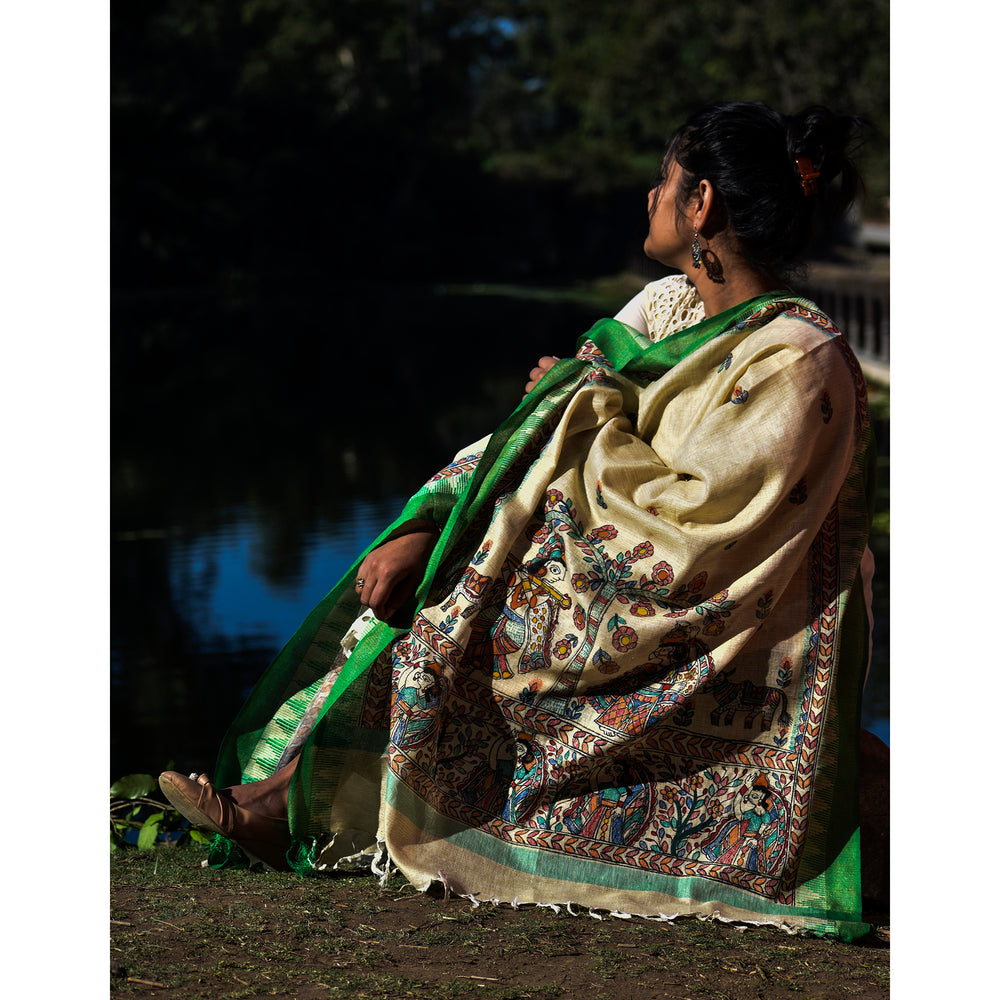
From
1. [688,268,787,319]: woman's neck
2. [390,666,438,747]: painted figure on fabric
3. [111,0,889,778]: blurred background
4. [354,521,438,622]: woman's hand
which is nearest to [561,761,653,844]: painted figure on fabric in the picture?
[390,666,438,747]: painted figure on fabric

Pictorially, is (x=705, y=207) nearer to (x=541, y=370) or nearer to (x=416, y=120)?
(x=541, y=370)

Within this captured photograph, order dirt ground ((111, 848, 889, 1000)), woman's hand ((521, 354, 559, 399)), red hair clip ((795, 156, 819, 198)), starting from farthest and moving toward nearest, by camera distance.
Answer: woman's hand ((521, 354, 559, 399)) → red hair clip ((795, 156, 819, 198)) → dirt ground ((111, 848, 889, 1000))

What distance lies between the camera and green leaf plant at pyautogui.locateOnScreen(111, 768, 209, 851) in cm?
220

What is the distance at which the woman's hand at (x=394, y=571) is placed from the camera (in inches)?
72.6

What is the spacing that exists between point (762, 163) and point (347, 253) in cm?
2537

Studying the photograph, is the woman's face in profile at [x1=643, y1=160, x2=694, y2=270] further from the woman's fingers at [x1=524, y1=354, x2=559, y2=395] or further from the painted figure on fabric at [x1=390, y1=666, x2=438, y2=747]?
the painted figure on fabric at [x1=390, y1=666, x2=438, y2=747]

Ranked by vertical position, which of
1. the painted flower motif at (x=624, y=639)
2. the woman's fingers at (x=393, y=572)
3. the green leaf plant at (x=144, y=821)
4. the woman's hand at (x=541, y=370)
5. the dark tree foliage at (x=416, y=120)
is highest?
the dark tree foliage at (x=416, y=120)

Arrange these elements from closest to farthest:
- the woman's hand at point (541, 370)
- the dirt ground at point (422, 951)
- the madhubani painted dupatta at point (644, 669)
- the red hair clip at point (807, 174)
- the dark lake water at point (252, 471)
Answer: the dirt ground at point (422, 951) < the madhubani painted dupatta at point (644, 669) < the red hair clip at point (807, 174) < the woman's hand at point (541, 370) < the dark lake water at point (252, 471)

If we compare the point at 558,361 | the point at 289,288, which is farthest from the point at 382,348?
the point at 558,361

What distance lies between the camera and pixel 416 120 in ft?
94.7

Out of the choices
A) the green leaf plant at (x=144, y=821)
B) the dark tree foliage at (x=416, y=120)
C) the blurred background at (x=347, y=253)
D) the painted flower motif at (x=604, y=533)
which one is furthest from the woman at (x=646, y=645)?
the dark tree foliage at (x=416, y=120)

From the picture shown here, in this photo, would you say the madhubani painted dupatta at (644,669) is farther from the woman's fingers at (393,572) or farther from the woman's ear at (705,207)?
the woman's ear at (705,207)

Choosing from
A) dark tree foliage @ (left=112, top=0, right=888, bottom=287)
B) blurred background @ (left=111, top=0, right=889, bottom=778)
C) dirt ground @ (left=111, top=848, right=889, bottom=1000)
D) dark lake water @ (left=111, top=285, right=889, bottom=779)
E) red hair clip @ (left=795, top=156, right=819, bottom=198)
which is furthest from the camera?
dark tree foliage @ (left=112, top=0, right=888, bottom=287)

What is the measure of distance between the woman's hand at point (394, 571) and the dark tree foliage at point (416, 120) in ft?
63.0
